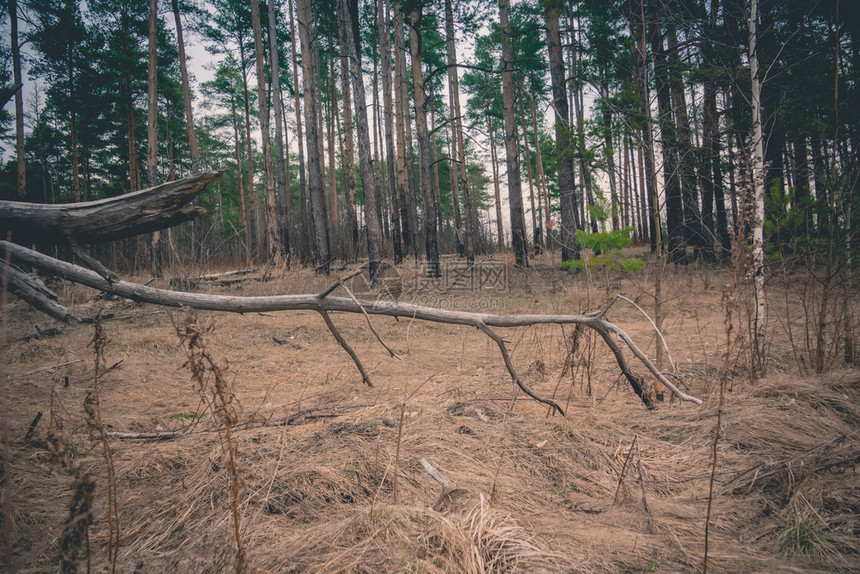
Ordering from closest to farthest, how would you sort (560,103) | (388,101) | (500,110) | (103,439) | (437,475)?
(103,439), (437,475), (560,103), (388,101), (500,110)

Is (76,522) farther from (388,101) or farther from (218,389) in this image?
(388,101)

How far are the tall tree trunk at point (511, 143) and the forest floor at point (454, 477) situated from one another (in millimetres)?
8497

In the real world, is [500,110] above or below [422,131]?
above

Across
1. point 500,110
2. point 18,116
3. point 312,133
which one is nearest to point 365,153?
point 312,133

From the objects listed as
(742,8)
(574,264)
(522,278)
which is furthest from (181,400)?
(522,278)

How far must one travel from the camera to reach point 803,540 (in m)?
1.28

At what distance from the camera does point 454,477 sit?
1.80 metres

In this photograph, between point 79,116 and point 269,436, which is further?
point 79,116

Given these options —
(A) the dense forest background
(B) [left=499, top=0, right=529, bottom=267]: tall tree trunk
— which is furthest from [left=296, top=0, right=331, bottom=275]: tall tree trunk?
(B) [left=499, top=0, right=529, bottom=267]: tall tree trunk

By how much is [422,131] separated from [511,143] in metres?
2.87

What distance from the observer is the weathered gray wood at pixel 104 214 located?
2.73m

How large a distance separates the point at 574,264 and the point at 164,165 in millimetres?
26170

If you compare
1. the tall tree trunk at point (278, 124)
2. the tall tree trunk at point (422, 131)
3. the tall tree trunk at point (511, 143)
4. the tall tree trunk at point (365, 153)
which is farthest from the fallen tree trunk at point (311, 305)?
the tall tree trunk at point (511, 143)

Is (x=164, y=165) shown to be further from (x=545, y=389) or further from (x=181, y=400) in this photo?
(x=545, y=389)
